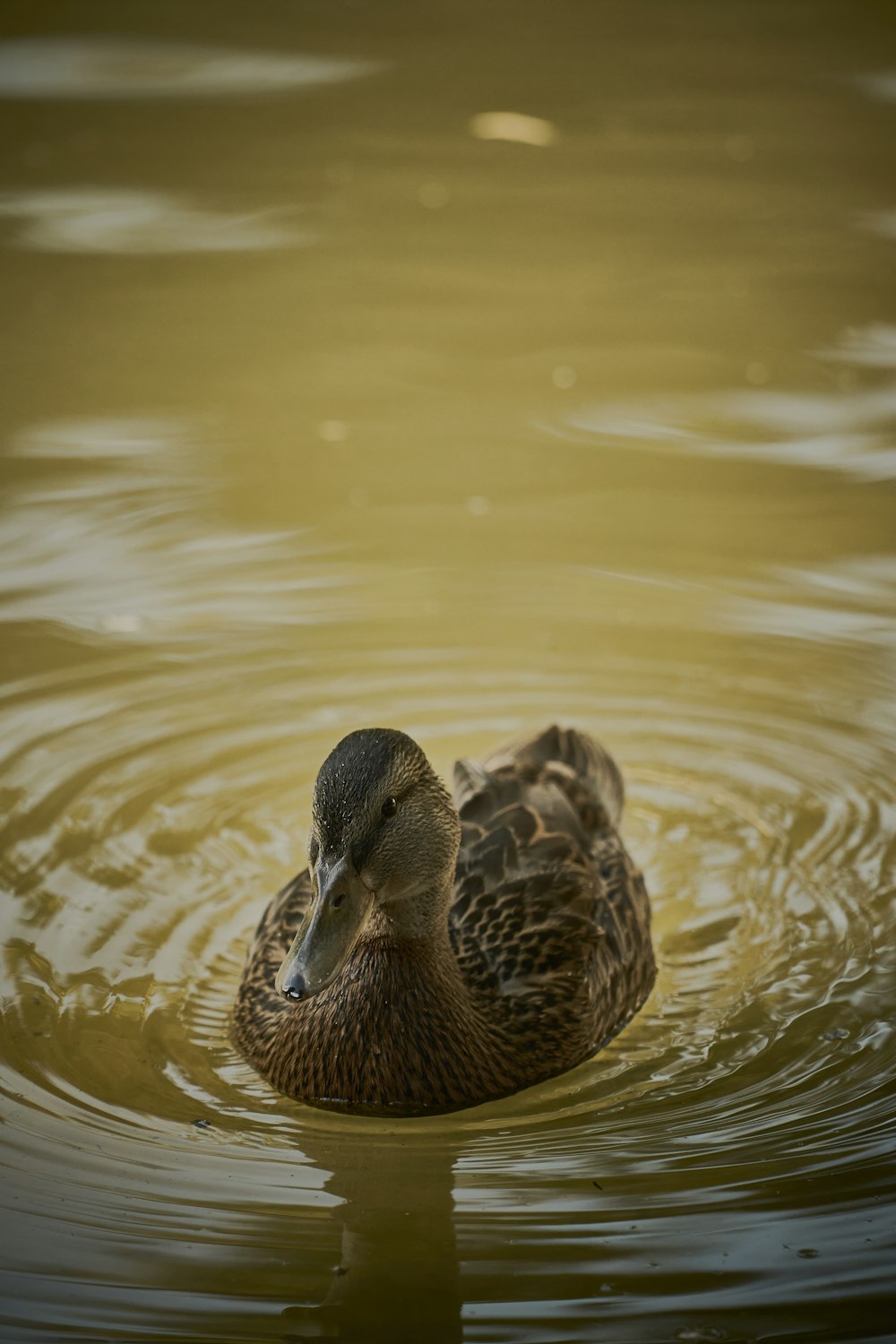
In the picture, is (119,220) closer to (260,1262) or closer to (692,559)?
(692,559)

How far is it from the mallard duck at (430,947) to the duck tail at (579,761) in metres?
0.38

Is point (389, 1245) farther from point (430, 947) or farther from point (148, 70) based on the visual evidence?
point (148, 70)

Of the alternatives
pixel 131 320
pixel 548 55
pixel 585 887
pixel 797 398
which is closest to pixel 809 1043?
pixel 585 887

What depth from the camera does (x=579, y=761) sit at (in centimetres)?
680

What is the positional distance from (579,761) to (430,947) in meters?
1.58

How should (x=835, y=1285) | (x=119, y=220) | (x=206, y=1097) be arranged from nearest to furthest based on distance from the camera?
(x=835, y=1285) → (x=206, y=1097) → (x=119, y=220)

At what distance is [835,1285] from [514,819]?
204 centimetres

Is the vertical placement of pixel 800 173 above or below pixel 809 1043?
above

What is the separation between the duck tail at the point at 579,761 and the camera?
6734 millimetres

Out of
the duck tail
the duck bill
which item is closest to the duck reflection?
the duck bill

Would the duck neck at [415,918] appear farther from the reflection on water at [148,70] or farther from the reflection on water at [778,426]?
the reflection on water at [148,70]

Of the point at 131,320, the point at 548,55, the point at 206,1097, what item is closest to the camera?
the point at 206,1097

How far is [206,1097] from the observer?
209 inches

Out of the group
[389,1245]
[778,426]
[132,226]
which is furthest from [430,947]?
[132,226]
